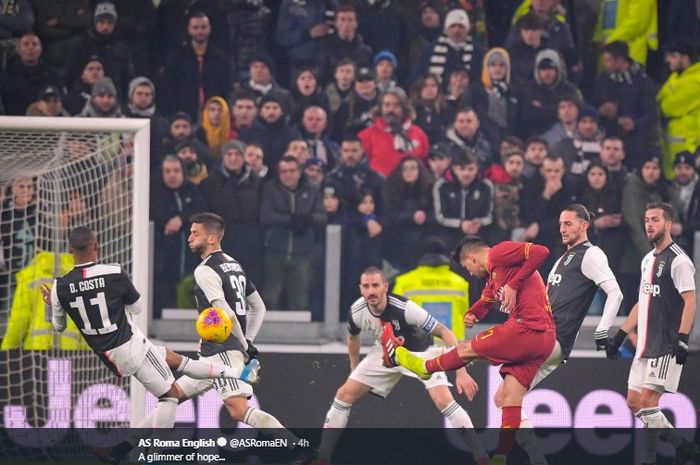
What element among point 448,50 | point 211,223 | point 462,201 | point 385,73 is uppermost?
point 448,50

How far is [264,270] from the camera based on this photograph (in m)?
11.1

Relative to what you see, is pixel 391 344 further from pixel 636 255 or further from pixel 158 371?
pixel 636 255

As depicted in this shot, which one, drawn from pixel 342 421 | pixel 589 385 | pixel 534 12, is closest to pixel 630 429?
pixel 589 385

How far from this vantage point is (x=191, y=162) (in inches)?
452

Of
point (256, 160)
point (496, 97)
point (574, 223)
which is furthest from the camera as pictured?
point (496, 97)

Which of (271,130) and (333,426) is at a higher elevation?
(271,130)

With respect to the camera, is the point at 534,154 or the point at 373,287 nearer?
the point at 373,287

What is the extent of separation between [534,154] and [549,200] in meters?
0.47

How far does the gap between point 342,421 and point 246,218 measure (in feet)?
6.89

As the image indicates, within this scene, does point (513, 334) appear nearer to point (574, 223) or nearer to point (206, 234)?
point (574, 223)

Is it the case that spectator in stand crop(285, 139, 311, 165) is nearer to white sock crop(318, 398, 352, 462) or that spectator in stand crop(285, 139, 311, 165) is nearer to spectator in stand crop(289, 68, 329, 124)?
spectator in stand crop(289, 68, 329, 124)

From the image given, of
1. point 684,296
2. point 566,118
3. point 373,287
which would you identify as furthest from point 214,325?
point 566,118

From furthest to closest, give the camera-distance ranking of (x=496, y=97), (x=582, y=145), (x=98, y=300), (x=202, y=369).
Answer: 1. (x=496, y=97)
2. (x=582, y=145)
3. (x=202, y=369)
4. (x=98, y=300)

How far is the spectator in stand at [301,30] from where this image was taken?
12.2 metres
